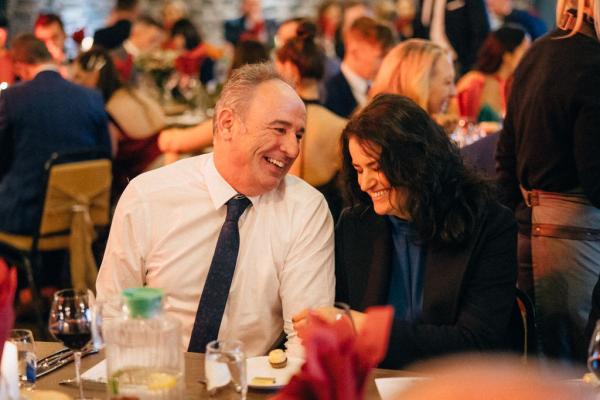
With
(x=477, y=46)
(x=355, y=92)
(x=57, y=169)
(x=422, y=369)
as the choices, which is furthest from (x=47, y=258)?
(x=477, y=46)

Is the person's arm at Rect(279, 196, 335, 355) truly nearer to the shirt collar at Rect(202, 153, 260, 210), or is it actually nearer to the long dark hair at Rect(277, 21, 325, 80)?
the shirt collar at Rect(202, 153, 260, 210)

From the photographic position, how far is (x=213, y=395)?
191cm

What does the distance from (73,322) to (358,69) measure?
3.87 m

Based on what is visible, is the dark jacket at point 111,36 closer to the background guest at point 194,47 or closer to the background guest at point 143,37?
the background guest at point 194,47

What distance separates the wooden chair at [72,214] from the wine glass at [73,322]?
8.15 ft

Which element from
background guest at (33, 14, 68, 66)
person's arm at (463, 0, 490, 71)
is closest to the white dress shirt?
background guest at (33, 14, 68, 66)

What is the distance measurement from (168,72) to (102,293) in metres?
5.00

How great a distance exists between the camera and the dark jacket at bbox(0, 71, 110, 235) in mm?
4680

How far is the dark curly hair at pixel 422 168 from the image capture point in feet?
7.99

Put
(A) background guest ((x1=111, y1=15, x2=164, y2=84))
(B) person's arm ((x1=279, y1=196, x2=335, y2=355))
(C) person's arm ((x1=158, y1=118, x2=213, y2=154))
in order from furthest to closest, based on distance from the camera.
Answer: (A) background guest ((x1=111, y1=15, x2=164, y2=84)) < (C) person's arm ((x1=158, y1=118, x2=213, y2=154)) < (B) person's arm ((x1=279, y1=196, x2=335, y2=355))

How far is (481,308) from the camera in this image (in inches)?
96.3

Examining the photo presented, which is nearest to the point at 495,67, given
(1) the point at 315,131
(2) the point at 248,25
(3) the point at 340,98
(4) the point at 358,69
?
(4) the point at 358,69

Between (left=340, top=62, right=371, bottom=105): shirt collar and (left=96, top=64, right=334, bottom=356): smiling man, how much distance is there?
3.05 m

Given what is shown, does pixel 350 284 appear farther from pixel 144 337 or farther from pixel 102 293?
pixel 144 337
